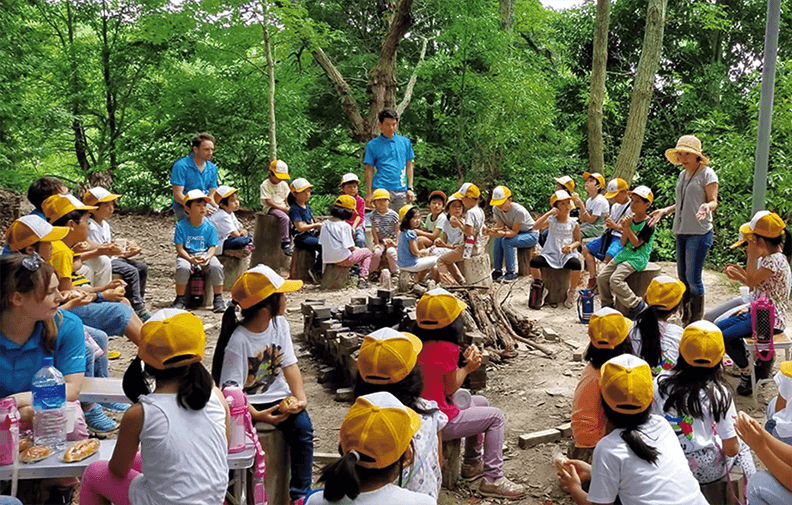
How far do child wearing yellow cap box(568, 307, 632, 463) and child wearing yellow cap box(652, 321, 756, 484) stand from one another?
0.43 metres

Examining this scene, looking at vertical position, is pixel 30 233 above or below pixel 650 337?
above

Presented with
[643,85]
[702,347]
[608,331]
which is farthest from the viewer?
[643,85]

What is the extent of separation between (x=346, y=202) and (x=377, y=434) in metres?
6.75

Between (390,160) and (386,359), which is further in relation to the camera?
(390,160)

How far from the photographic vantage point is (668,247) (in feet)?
43.2

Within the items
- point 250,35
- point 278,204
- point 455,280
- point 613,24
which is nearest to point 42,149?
point 250,35

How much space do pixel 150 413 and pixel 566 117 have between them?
14615mm

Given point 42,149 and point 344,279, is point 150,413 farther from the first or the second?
point 42,149

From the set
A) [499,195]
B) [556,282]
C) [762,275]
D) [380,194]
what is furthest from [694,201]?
[380,194]

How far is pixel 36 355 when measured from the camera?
3.36 metres

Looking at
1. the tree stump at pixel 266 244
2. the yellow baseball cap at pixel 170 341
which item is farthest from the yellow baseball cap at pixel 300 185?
the yellow baseball cap at pixel 170 341

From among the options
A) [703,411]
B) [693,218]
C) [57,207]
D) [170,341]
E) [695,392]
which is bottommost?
[703,411]

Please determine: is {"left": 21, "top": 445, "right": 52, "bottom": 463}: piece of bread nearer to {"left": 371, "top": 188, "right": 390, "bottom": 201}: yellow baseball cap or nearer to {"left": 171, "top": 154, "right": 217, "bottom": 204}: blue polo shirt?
{"left": 171, "top": 154, "right": 217, "bottom": 204}: blue polo shirt

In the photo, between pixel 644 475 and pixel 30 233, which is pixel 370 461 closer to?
pixel 644 475
